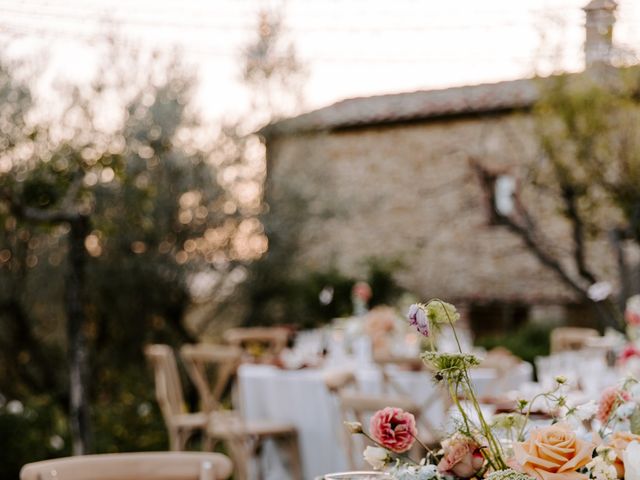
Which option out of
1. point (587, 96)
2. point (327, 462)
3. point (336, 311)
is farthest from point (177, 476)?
point (336, 311)

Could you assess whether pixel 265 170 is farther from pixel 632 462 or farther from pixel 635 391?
pixel 632 462

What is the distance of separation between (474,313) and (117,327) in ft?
22.6

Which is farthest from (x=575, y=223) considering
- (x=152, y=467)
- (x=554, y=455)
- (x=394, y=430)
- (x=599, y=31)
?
(x=554, y=455)

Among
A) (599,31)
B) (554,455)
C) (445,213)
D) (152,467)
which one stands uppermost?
(599,31)

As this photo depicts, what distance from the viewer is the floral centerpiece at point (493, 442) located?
1794mm

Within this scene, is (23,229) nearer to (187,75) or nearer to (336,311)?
(187,75)

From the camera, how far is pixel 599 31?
9.50 m

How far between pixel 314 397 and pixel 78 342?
148cm

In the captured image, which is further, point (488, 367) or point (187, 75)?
point (187, 75)

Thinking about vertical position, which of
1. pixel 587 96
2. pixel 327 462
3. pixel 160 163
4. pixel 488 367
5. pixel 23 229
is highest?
pixel 587 96

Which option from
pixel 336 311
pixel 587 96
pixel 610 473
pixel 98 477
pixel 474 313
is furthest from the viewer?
pixel 474 313

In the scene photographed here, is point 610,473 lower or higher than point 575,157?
lower

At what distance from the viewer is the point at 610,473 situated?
5.94ft

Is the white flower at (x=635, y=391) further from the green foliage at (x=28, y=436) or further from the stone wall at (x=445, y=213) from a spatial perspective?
the stone wall at (x=445, y=213)
